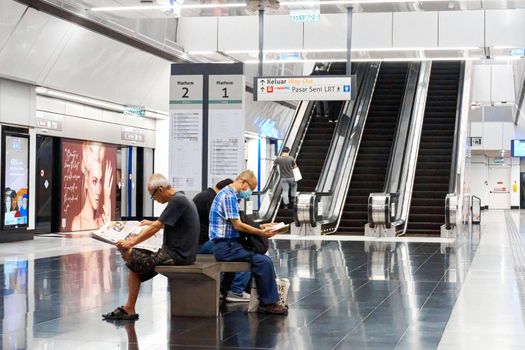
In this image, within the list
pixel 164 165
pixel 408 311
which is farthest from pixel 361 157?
pixel 408 311

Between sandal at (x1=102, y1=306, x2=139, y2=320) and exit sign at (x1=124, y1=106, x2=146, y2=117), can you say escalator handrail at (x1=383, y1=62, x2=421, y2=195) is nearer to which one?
exit sign at (x1=124, y1=106, x2=146, y2=117)

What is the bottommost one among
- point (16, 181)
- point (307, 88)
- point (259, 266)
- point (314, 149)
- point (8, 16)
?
point (259, 266)

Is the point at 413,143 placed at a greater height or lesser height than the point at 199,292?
greater

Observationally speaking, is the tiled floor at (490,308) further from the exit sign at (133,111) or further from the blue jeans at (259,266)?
the exit sign at (133,111)

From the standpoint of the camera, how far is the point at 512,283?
9.85 metres

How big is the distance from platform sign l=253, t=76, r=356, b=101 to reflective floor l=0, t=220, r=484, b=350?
4.10 m

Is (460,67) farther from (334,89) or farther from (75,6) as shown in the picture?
(75,6)

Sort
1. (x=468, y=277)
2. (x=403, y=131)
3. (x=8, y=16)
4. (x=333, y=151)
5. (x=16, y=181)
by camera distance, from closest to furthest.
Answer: (x=468, y=277), (x=8, y=16), (x=16, y=181), (x=333, y=151), (x=403, y=131)

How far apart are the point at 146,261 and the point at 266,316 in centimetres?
120

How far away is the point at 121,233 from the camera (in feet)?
23.6

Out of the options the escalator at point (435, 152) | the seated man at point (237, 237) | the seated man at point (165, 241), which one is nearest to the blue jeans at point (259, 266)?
the seated man at point (237, 237)

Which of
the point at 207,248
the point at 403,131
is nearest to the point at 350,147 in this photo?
the point at 403,131

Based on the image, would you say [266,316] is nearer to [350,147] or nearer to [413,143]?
[350,147]

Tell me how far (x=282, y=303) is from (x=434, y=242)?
9.36 m
